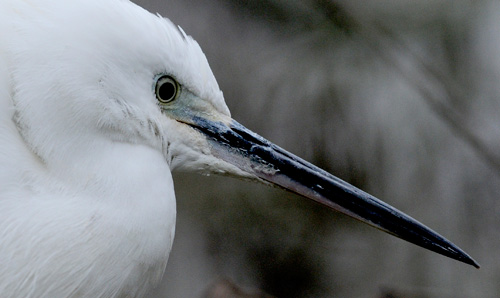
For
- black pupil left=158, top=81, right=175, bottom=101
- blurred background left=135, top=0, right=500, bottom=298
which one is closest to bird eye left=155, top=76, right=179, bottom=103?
black pupil left=158, top=81, right=175, bottom=101

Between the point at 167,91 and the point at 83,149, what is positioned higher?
the point at 167,91

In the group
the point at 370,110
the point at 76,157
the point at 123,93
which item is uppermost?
the point at 370,110

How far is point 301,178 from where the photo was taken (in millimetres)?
1352

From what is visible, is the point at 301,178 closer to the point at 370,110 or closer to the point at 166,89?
the point at 166,89

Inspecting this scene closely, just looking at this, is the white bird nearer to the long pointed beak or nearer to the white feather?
the white feather

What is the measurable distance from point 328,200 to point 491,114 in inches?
80.5

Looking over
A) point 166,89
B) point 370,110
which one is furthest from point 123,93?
point 370,110

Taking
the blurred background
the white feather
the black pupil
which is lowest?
the white feather

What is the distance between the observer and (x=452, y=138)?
10.5 feet

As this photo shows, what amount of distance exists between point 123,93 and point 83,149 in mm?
125

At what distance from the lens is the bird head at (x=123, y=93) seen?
1.05 metres

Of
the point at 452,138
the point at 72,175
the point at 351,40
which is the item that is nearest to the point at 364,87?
the point at 351,40

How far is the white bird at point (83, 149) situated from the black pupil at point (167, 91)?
0.01 m

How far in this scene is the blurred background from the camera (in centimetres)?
310
